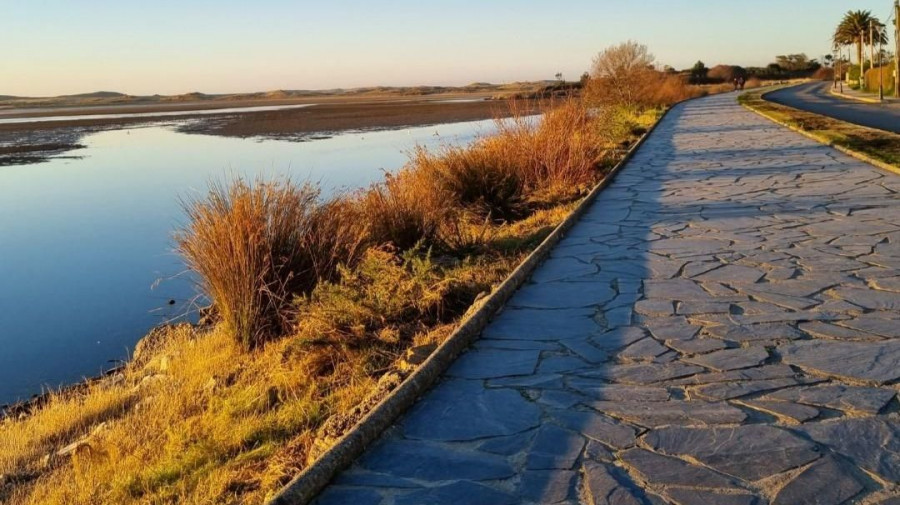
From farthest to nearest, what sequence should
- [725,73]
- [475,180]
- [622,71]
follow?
[725,73], [622,71], [475,180]

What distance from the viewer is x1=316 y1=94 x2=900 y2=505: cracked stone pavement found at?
10.1 feet

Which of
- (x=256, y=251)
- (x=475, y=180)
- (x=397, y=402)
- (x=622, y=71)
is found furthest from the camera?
(x=622, y=71)

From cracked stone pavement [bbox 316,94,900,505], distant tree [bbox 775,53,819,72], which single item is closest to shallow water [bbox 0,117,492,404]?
cracked stone pavement [bbox 316,94,900,505]

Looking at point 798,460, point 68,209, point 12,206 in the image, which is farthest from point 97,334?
point 12,206

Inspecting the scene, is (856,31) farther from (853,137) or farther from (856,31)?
(853,137)

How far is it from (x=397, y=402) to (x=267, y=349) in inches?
106

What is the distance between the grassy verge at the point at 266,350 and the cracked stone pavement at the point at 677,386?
0.59 metres

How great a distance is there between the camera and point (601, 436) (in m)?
3.46

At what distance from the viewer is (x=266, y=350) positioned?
6.25 m

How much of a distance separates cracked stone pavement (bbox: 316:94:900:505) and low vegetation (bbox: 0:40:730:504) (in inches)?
22.4

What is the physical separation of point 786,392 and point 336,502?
2.26 meters

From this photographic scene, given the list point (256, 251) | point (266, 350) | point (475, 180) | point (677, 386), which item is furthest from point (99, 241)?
point (677, 386)

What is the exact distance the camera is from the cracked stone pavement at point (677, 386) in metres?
3.08

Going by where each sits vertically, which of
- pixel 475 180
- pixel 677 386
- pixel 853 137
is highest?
pixel 853 137
